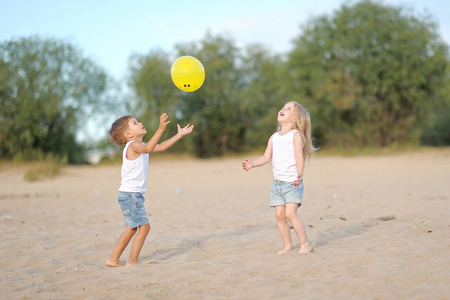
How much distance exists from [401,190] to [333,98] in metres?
11.8

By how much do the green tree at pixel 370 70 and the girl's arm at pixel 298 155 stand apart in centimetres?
1540

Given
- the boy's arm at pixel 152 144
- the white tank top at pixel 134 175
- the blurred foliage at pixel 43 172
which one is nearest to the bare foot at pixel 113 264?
the white tank top at pixel 134 175

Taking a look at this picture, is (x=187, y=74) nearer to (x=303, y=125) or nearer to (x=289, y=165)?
(x=303, y=125)

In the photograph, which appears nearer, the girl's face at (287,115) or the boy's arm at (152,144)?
the boy's arm at (152,144)

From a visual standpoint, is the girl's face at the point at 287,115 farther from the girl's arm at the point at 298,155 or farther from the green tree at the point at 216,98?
the green tree at the point at 216,98

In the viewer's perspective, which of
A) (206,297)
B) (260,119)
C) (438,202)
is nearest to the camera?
(206,297)

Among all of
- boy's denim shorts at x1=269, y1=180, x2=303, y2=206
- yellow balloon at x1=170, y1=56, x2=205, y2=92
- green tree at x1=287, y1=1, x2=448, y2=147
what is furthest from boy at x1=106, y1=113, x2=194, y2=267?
green tree at x1=287, y1=1, x2=448, y2=147

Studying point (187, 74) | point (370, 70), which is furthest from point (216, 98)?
point (187, 74)

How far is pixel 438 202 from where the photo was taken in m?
6.54

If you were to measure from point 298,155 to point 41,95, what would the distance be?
61.9ft

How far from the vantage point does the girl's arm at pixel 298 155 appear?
427 centimetres

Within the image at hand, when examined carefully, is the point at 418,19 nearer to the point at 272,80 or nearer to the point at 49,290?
the point at 272,80

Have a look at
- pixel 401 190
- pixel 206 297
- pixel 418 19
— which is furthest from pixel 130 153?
pixel 418 19

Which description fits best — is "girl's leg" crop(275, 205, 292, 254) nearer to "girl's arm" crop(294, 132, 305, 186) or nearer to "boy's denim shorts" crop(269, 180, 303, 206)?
"boy's denim shorts" crop(269, 180, 303, 206)
